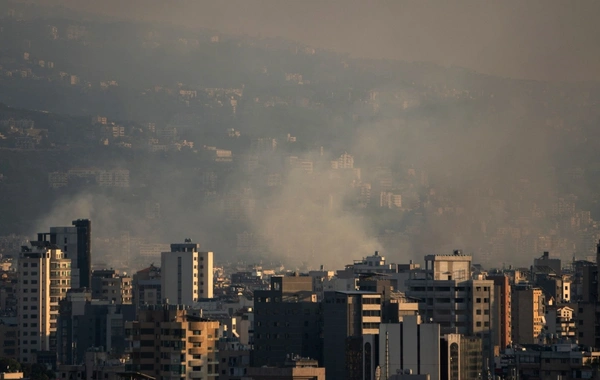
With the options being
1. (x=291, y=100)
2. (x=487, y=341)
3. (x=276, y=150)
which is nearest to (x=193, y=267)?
(x=487, y=341)

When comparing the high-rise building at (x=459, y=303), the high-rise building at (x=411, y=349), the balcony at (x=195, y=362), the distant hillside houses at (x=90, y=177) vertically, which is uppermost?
the distant hillside houses at (x=90, y=177)

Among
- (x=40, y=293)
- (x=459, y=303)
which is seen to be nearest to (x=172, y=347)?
(x=459, y=303)

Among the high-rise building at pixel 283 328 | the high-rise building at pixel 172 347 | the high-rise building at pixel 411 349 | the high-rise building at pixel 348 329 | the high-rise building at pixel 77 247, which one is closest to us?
the high-rise building at pixel 411 349

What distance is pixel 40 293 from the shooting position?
64.0m

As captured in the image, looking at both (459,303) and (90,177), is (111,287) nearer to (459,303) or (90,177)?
(459,303)

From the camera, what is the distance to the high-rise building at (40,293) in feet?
200

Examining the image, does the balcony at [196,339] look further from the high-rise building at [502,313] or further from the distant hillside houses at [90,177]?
the distant hillside houses at [90,177]

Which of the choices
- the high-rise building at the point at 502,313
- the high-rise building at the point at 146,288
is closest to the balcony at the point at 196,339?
the high-rise building at the point at 502,313

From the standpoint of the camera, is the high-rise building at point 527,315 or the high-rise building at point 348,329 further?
the high-rise building at point 527,315

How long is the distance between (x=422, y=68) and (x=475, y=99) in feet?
20.0

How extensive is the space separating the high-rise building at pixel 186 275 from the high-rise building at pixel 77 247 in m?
2.80

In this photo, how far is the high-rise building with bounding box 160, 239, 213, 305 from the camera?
245 ft

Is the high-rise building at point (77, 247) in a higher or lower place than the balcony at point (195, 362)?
higher

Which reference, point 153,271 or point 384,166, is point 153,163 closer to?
point 384,166
